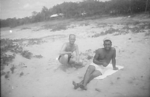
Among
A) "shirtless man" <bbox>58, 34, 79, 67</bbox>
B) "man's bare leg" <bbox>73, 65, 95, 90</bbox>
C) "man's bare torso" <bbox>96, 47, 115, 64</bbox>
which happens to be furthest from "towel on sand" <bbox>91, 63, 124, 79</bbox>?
"shirtless man" <bbox>58, 34, 79, 67</bbox>

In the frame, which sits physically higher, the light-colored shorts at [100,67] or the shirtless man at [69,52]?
the shirtless man at [69,52]

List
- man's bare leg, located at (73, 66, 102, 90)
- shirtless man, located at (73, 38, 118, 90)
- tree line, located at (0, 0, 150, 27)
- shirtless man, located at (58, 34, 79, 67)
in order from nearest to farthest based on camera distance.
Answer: man's bare leg, located at (73, 66, 102, 90)
shirtless man, located at (73, 38, 118, 90)
shirtless man, located at (58, 34, 79, 67)
tree line, located at (0, 0, 150, 27)

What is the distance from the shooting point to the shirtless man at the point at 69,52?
3837mm

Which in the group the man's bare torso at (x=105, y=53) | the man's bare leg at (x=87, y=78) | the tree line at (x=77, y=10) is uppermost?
the tree line at (x=77, y=10)

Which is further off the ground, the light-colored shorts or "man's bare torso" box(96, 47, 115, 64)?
"man's bare torso" box(96, 47, 115, 64)

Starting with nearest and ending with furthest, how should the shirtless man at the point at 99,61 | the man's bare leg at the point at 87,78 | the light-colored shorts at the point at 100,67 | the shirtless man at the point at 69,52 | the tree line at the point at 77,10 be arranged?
the man's bare leg at the point at 87,78 < the shirtless man at the point at 99,61 < the light-colored shorts at the point at 100,67 < the shirtless man at the point at 69,52 < the tree line at the point at 77,10

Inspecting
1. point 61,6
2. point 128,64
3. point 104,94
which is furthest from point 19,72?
point 61,6

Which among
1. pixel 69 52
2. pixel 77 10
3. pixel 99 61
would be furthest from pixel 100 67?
pixel 77 10

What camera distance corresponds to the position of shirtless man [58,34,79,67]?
3837mm

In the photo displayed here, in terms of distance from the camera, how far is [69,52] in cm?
391

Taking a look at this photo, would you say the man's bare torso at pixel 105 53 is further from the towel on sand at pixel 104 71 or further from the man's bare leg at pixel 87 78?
the man's bare leg at pixel 87 78

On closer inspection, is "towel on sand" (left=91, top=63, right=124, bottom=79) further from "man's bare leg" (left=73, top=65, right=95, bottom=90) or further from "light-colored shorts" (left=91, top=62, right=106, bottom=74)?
"man's bare leg" (left=73, top=65, right=95, bottom=90)

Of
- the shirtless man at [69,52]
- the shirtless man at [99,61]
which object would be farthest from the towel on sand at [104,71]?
the shirtless man at [69,52]

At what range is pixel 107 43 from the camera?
10.8ft
